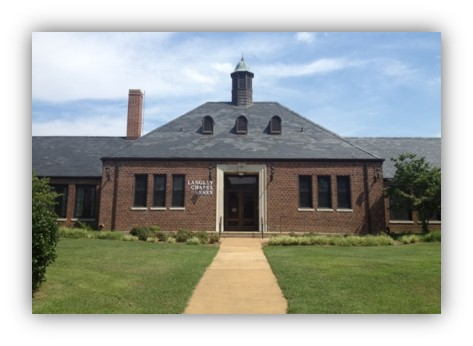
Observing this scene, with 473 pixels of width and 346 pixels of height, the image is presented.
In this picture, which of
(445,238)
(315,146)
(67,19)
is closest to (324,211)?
(315,146)

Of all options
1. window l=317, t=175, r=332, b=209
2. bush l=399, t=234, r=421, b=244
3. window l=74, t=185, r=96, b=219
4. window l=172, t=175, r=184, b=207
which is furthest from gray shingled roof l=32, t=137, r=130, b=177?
bush l=399, t=234, r=421, b=244

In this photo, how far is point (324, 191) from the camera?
20.7 metres

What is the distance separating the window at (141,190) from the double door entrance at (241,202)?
13.8 feet

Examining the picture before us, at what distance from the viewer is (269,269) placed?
34.6 ft

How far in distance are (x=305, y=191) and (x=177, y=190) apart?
6664mm

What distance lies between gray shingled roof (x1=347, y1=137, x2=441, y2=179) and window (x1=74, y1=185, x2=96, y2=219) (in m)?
16.5

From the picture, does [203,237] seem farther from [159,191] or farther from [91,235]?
[91,235]

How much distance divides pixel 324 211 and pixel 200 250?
27.5 feet

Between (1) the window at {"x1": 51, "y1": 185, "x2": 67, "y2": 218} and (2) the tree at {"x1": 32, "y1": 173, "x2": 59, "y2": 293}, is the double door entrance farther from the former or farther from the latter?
(2) the tree at {"x1": 32, "y1": 173, "x2": 59, "y2": 293}

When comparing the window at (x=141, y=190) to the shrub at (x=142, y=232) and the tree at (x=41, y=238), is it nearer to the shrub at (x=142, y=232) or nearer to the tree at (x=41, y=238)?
the shrub at (x=142, y=232)

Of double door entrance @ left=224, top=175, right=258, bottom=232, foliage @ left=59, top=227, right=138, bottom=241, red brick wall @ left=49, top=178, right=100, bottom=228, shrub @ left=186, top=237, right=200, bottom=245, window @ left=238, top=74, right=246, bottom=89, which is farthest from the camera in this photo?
window @ left=238, top=74, right=246, bottom=89

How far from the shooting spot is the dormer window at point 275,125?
22.2 metres

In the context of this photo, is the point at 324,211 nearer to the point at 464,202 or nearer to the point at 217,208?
the point at 217,208

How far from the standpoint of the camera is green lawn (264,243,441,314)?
23.4ft
